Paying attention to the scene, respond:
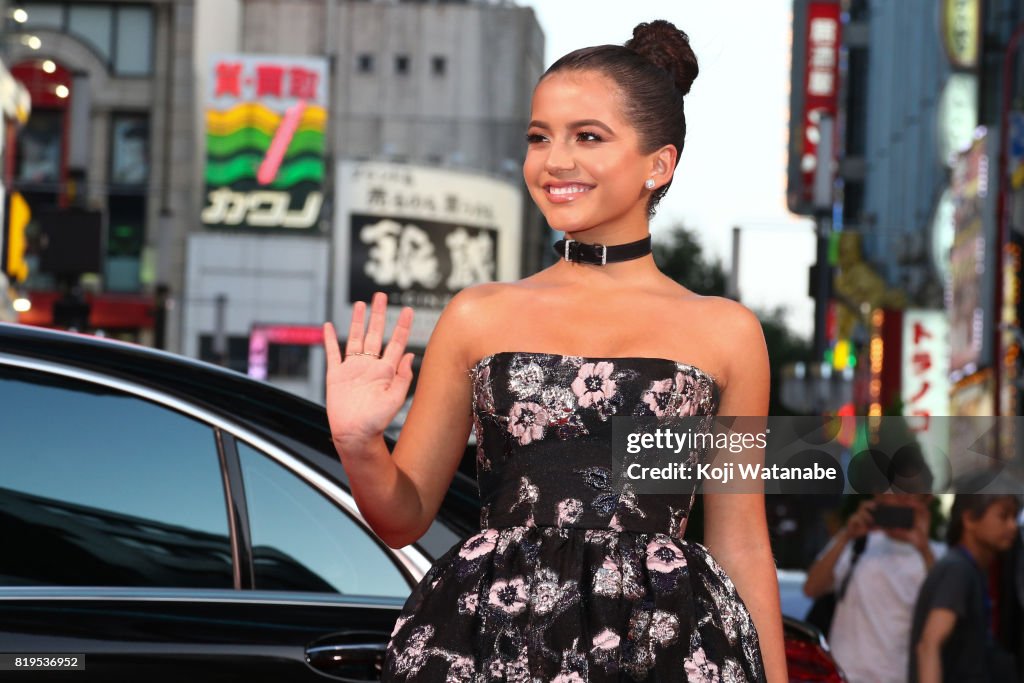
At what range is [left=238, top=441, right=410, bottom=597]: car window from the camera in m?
3.12

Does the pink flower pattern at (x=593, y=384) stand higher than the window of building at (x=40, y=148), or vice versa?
the window of building at (x=40, y=148)

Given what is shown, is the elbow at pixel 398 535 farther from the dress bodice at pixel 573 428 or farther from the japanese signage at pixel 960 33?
the japanese signage at pixel 960 33

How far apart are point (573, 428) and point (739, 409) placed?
0.31 meters

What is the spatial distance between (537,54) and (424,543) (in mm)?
61136

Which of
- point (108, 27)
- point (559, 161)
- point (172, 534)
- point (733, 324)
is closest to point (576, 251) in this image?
point (559, 161)

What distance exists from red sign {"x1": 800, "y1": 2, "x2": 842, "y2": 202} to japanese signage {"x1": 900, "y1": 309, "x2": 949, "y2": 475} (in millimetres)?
16534

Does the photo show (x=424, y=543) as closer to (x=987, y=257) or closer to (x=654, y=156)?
(x=654, y=156)

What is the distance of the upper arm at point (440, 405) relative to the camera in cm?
267

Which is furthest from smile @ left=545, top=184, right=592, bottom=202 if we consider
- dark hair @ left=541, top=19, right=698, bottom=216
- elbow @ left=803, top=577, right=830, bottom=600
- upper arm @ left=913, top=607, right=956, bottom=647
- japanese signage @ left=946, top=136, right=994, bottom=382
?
japanese signage @ left=946, top=136, right=994, bottom=382

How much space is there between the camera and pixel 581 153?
2668 millimetres

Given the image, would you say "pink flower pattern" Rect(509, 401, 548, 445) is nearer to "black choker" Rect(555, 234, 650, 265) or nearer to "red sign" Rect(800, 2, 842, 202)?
"black choker" Rect(555, 234, 650, 265)

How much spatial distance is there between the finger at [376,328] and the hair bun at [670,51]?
2.10 ft

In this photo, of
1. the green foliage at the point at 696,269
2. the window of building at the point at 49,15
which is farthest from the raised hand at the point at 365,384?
the green foliage at the point at 696,269

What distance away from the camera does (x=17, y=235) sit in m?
31.8
